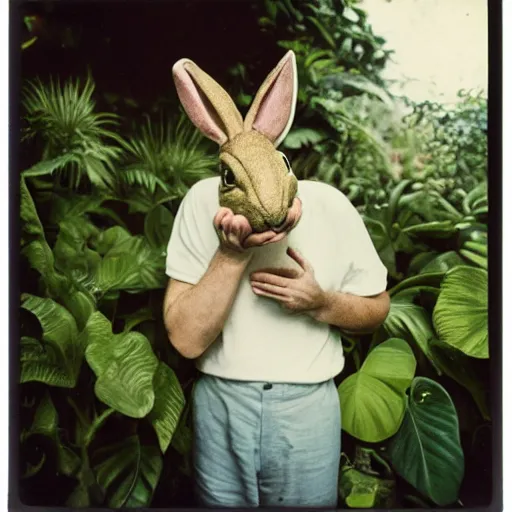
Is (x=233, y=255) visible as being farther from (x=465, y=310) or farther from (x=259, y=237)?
(x=465, y=310)

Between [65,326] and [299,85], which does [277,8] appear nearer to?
[299,85]

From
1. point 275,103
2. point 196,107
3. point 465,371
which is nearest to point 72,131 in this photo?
point 196,107

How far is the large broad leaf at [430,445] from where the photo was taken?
1358mm

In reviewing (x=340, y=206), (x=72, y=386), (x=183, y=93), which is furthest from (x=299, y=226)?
(x=72, y=386)

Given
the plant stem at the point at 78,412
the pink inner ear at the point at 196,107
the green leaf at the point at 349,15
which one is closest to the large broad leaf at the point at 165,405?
the plant stem at the point at 78,412

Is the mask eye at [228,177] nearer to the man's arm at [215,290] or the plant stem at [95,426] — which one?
the man's arm at [215,290]

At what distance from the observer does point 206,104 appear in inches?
49.3

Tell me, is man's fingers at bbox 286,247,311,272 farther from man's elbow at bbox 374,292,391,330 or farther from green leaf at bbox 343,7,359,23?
green leaf at bbox 343,7,359,23

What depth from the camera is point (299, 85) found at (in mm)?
1355

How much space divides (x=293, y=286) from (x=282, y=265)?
0.17 feet

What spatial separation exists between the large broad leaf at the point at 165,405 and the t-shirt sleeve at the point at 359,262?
14.5 inches

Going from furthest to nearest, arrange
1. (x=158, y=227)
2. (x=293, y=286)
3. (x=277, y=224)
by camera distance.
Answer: (x=158, y=227), (x=293, y=286), (x=277, y=224)

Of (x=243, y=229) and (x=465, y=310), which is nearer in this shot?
(x=243, y=229)

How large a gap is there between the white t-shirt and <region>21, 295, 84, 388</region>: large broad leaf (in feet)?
0.76
